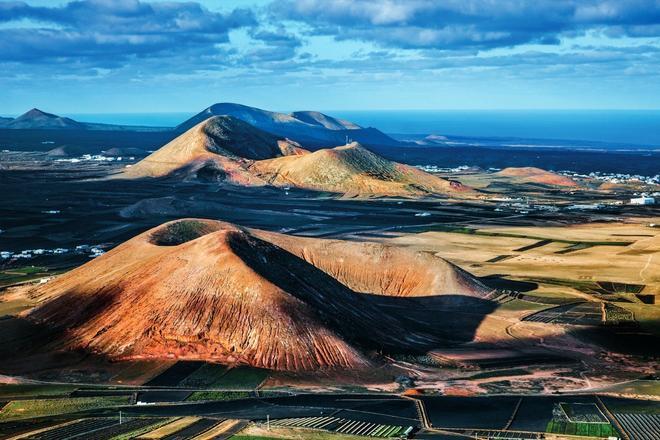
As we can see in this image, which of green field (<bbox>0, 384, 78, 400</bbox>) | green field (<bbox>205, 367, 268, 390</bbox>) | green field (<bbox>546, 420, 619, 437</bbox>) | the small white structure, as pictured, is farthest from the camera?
the small white structure

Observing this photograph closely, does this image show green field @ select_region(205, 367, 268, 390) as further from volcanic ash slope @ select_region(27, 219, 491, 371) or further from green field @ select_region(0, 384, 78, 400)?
green field @ select_region(0, 384, 78, 400)

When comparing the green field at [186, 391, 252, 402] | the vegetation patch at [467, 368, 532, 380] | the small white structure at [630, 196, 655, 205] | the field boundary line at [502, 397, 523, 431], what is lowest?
the green field at [186, 391, 252, 402]

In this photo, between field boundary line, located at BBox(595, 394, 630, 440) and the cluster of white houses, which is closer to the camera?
field boundary line, located at BBox(595, 394, 630, 440)

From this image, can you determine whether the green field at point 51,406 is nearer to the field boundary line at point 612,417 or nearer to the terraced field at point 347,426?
the terraced field at point 347,426

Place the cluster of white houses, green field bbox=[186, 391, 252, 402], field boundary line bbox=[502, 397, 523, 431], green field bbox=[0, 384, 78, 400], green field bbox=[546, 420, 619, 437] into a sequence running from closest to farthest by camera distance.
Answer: green field bbox=[546, 420, 619, 437] → field boundary line bbox=[502, 397, 523, 431] → green field bbox=[0, 384, 78, 400] → green field bbox=[186, 391, 252, 402] → the cluster of white houses

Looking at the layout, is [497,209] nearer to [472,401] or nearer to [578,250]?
[578,250]

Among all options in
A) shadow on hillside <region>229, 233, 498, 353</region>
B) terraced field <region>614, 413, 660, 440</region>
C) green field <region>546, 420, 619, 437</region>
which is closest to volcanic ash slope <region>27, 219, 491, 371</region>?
shadow on hillside <region>229, 233, 498, 353</region>

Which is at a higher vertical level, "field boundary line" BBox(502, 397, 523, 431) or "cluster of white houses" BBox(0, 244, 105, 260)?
"cluster of white houses" BBox(0, 244, 105, 260)

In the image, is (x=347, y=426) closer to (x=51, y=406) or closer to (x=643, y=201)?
(x=51, y=406)

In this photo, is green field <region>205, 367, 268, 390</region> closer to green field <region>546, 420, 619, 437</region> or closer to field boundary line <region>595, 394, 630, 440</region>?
green field <region>546, 420, 619, 437</region>

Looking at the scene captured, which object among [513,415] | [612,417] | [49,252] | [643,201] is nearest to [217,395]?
[513,415]
